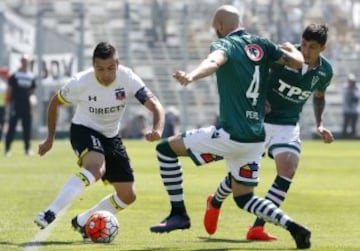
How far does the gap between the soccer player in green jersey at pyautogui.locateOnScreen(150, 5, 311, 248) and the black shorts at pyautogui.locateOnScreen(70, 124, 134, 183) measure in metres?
1.12

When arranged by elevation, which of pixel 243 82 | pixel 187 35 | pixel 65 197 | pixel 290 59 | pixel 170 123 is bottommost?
pixel 170 123

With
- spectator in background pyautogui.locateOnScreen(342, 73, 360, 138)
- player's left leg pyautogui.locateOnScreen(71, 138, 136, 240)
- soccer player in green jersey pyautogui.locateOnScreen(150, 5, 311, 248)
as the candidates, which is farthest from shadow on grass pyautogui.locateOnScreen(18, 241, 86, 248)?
spectator in background pyautogui.locateOnScreen(342, 73, 360, 138)

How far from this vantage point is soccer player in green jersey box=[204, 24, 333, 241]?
39.8 ft

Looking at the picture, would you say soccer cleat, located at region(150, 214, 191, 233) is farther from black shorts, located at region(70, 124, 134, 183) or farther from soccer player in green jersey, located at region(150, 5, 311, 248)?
black shorts, located at region(70, 124, 134, 183)

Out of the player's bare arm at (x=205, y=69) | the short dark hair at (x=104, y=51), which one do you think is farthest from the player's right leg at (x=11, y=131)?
the player's bare arm at (x=205, y=69)

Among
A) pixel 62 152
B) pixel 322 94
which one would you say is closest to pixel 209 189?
pixel 322 94

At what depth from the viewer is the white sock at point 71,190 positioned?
37.2 feet

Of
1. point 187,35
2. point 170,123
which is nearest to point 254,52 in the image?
point 170,123

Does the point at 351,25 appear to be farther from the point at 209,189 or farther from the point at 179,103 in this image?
the point at 209,189

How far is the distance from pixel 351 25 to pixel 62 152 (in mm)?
18822

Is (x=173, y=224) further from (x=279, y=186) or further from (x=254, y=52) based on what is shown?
(x=254, y=52)

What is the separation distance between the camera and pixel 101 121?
1210 centimetres

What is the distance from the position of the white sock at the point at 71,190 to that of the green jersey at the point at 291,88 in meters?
2.13

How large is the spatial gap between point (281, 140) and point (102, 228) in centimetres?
216
